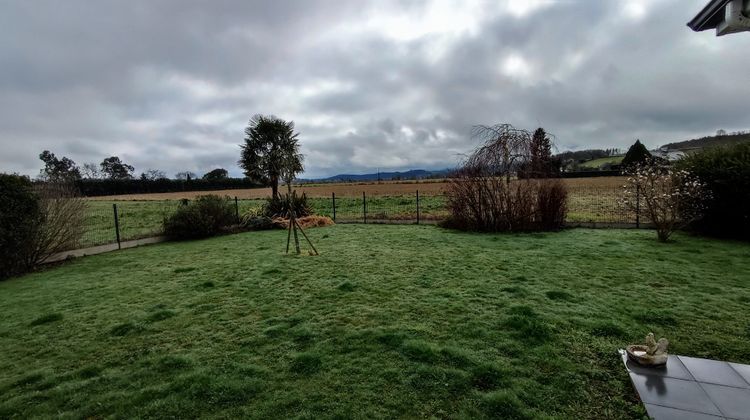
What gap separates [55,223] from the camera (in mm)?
7719

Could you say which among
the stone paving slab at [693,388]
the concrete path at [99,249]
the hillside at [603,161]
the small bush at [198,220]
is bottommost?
the stone paving slab at [693,388]

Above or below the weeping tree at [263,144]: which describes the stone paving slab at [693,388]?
below

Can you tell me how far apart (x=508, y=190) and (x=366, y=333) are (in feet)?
24.9

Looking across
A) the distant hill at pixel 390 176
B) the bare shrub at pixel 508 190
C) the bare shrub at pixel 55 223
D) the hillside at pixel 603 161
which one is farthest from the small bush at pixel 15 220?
the hillside at pixel 603 161

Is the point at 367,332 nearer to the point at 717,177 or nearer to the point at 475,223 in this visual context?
the point at 475,223

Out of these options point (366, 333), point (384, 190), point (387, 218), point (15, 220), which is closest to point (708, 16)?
point (366, 333)

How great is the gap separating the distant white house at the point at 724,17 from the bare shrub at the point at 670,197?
473 cm

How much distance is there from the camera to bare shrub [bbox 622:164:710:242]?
7.59 m

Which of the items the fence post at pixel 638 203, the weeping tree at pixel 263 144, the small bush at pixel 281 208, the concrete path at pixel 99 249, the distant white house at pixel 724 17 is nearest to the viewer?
the distant white house at pixel 724 17

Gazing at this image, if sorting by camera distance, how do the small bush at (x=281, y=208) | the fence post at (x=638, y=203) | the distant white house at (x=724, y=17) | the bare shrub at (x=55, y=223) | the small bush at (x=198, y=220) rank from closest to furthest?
1. the distant white house at (x=724, y=17)
2. the bare shrub at (x=55, y=223)
3. the fence post at (x=638, y=203)
4. the small bush at (x=198, y=220)
5. the small bush at (x=281, y=208)

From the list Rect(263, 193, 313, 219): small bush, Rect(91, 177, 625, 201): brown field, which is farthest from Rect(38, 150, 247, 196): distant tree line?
Rect(263, 193, 313, 219): small bush

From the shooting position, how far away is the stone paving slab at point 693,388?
6.70 feet

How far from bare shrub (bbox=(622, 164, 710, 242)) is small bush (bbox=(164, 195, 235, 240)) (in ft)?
37.8

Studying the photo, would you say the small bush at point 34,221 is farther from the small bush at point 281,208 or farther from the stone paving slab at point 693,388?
the stone paving slab at point 693,388
